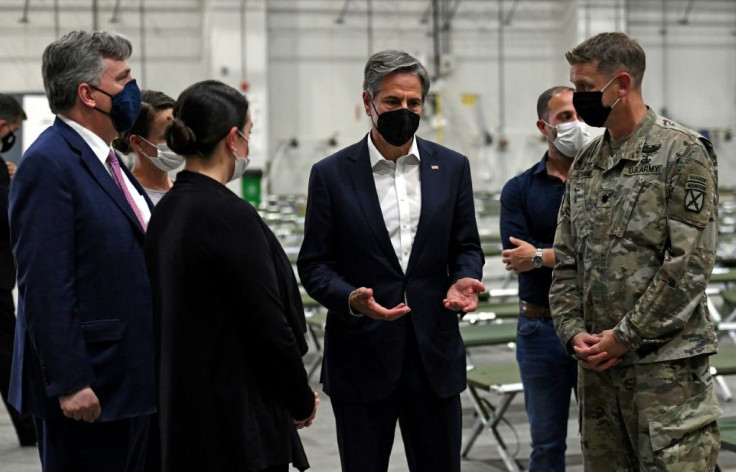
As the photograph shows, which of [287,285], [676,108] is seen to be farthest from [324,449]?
[676,108]

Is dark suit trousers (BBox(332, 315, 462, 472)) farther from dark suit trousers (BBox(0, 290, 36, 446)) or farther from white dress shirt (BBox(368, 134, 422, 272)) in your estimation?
dark suit trousers (BBox(0, 290, 36, 446))

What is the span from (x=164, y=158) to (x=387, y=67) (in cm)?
93

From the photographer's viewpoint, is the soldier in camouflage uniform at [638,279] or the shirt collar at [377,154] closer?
the soldier in camouflage uniform at [638,279]

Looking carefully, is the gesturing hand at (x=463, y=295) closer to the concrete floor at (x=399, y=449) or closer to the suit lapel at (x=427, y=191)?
the suit lapel at (x=427, y=191)

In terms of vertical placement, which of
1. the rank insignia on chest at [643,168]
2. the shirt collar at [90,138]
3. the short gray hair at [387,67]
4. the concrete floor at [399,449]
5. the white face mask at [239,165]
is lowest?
the concrete floor at [399,449]

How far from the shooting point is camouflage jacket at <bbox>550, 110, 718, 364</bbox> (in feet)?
8.09

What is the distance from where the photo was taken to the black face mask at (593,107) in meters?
2.62

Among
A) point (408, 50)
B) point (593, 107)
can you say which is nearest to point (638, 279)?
point (593, 107)

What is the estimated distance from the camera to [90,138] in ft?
8.79

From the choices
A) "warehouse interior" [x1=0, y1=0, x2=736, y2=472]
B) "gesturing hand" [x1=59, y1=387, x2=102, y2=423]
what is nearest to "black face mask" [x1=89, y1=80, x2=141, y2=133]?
"gesturing hand" [x1=59, y1=387, x2=102, y2=423]

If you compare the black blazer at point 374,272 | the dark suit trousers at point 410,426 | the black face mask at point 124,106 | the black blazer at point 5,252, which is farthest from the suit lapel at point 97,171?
the black blazer at point 5,252

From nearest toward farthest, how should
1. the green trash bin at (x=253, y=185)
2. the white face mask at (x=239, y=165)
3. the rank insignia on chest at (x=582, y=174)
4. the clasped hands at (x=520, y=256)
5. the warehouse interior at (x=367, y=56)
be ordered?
1. the white face mask at (x=239, y=165)
2. the rank insignia on chest at (x=582, y=174)
3. the clasped hands at (x=520, y=256)
4. the green trash bin at (x=253, y=185)
5. the warehouse interior at (x=367, y=56)

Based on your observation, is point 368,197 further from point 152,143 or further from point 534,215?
point 152,143

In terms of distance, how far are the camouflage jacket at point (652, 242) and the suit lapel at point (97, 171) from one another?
1174 millimetres
